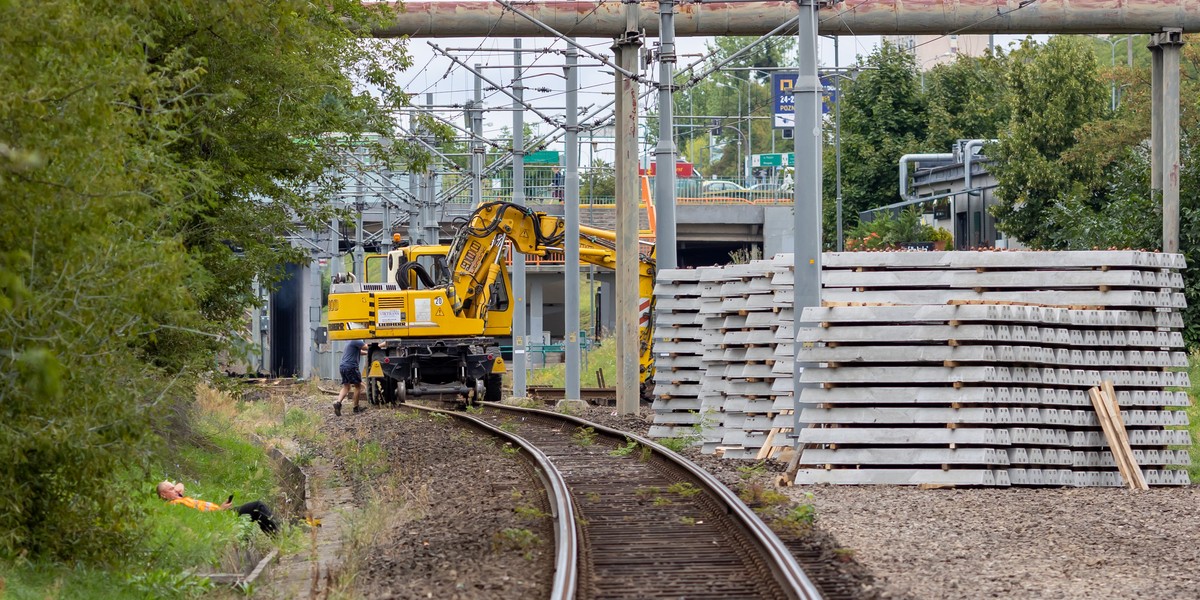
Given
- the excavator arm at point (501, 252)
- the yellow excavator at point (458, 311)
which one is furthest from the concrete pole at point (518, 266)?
the excavator arm at point (501, 252)

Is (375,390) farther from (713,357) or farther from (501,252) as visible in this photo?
(713,357)

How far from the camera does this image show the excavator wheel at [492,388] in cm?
3290

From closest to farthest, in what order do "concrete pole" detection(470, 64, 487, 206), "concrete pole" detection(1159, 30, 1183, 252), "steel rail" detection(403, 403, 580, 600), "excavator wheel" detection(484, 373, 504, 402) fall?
"steel rail" detection(403, 403, 580, 600) → "concrete pole" detection(1159, 30, 1183, 252) → "excavator wheel" detection(484, 373, 504, 402) → "concrete pole" detection(470, 64, 487, 206)

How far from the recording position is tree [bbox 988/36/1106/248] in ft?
147

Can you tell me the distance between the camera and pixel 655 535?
38.7ft

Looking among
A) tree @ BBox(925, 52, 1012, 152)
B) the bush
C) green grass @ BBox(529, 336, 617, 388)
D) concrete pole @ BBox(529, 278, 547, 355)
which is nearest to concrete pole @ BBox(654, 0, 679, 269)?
the bush

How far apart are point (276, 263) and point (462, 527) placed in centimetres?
646

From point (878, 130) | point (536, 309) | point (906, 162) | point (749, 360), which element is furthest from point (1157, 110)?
point (536, 309)

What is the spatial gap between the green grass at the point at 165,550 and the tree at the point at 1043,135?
3203 centimetres

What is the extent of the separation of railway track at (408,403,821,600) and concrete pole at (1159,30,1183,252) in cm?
1070

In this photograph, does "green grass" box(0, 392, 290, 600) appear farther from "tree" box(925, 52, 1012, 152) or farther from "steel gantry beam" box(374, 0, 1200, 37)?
"tree" box(925, 52, 1012, 152)

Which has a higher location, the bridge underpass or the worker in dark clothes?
the bridge underpass

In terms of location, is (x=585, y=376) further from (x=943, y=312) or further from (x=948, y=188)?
Answer: (x=943, y=312)

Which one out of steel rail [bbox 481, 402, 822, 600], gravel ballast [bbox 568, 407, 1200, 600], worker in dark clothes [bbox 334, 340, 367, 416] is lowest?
gravel ballast [bbox 568, 407, 1200, 600]
